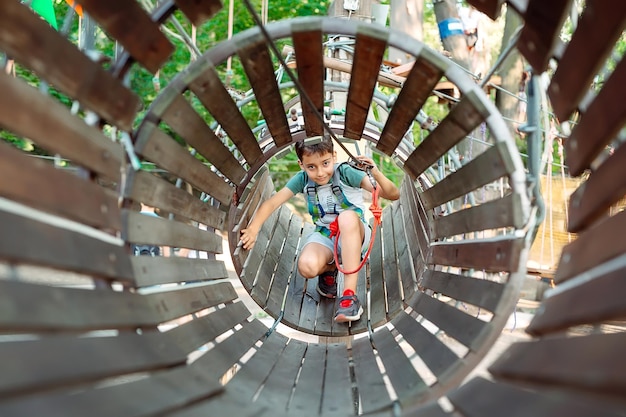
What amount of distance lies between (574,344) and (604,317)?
0.13 metres

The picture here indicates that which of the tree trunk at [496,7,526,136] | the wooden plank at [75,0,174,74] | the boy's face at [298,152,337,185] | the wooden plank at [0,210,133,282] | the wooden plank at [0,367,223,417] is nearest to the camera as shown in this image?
the wooden plank at [0,367,223,417]

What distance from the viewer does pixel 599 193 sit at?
188cm

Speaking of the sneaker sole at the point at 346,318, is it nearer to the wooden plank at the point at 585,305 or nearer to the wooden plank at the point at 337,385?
the wooden plank at the point at 337,385

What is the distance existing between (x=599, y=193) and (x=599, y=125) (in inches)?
6.5

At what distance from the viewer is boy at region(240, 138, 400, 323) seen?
4.12 meters

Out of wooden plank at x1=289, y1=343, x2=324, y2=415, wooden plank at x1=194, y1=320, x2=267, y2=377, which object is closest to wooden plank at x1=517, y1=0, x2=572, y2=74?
wooden plank at x1=289, y1=343, x2=324, y2=415

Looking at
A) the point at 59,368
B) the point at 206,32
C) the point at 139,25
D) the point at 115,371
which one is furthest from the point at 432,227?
the point at 206,32

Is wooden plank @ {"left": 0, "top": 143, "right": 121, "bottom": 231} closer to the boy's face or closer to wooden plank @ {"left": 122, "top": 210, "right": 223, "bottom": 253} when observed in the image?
wooden plank @ {"left": 122, "top": 210, "right": 223, "bottom": 253}

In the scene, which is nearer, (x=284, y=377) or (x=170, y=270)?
(x=170, y=270)

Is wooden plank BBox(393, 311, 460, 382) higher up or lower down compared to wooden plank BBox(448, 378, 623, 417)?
higher up

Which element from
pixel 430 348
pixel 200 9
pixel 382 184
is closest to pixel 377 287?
pixel 382 184

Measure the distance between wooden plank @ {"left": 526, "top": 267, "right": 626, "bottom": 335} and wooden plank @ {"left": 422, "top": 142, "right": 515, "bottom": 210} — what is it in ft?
1.57

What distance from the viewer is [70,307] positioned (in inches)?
71.2

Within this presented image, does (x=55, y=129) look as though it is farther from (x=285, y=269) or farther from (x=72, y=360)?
(x=285, y=269)
